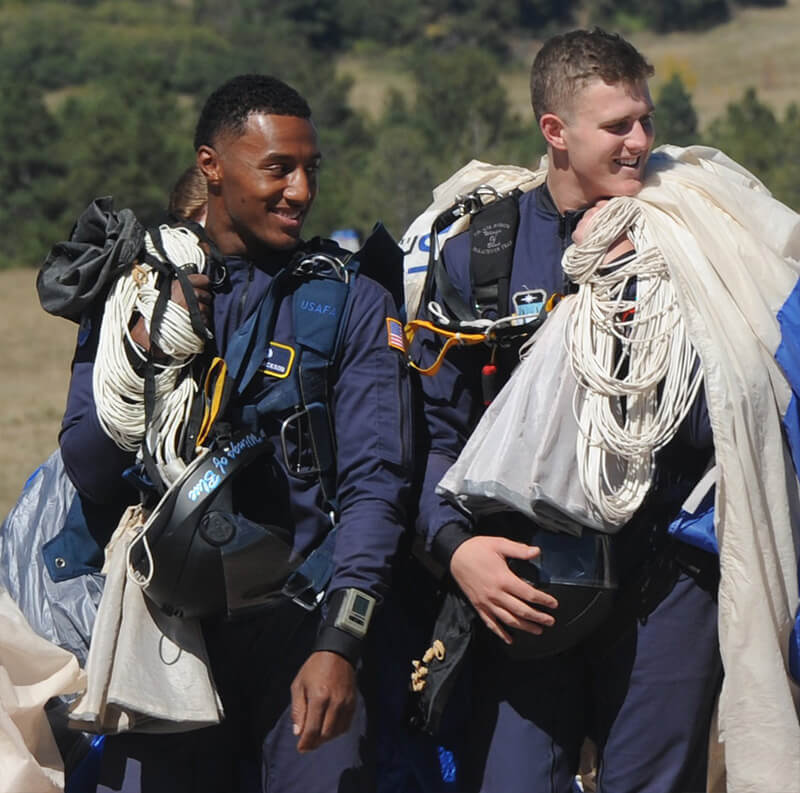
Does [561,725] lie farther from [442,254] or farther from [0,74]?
[0,74]

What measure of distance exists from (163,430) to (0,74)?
4805 cm

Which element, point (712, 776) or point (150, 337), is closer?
point (150, 337)

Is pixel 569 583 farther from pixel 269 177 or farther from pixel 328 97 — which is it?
pixel 328 97

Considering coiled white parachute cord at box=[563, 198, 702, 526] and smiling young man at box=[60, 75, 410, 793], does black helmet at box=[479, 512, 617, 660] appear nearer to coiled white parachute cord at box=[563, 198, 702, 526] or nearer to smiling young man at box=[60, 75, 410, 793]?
coiled white parachute cord at box=[563, 198, 702, 526]

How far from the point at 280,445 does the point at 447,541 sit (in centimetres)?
39

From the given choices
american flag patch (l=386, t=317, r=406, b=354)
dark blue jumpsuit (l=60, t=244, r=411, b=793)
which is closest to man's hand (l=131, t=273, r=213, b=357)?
dark blue jumpsuit (l=60, t=244, r=411, b=793)

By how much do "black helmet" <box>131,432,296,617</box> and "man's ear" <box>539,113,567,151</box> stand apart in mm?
939

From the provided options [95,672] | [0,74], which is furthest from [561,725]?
[0,74]

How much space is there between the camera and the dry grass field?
35.1 feet

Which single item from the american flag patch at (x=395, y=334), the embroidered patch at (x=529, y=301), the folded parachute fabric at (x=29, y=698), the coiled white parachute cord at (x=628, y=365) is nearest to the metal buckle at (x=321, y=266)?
the american flag patch at (x=395, y=334)

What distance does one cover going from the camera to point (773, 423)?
285 cm

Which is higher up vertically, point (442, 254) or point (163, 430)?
point (442, 254)

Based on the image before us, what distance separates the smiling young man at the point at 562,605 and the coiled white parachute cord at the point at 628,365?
0.06 m

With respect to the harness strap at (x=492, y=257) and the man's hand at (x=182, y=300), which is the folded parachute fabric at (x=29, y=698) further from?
the harness strap at (x=492, y=257)
